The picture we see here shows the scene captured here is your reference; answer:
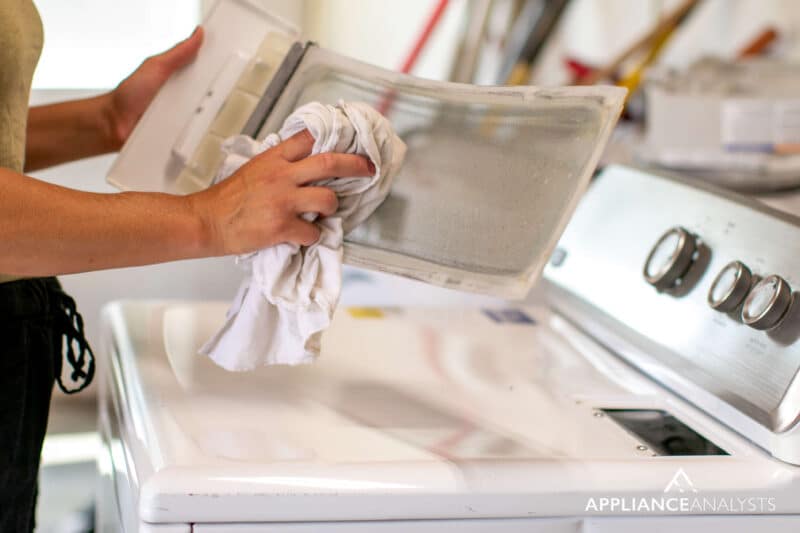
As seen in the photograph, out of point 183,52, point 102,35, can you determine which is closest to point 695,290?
point 183,52

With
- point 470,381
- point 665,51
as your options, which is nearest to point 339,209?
point 470,381

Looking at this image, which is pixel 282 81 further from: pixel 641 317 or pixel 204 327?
pixel 641 317

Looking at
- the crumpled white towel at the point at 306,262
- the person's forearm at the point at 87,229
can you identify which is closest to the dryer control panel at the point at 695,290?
the crumpled white towel at the point at 306,262

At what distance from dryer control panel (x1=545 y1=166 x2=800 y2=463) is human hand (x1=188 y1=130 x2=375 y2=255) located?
18.0 inches

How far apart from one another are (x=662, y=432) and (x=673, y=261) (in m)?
0.21

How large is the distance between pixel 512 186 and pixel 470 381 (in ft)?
0.82

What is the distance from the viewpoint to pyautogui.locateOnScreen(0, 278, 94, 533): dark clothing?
96 centimetres

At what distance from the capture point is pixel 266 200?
2.67ft

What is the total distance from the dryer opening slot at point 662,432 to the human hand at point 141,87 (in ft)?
2.01

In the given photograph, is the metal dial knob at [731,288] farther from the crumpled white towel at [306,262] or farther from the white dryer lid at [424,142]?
the crumpled white towel at [306,262]

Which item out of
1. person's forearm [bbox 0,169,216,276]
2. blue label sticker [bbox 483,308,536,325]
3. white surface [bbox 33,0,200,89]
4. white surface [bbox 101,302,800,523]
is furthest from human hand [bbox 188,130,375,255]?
white surface [bbox 33,0,200,89]

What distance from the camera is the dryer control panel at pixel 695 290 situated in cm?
92

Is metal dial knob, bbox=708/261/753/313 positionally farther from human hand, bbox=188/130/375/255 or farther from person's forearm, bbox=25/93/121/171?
person's forearm, bbox=25/93/121/171

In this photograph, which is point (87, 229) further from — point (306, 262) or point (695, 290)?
point (695, 290)
